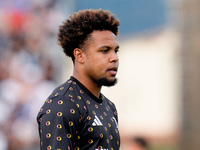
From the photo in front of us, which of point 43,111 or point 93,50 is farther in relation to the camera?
point 93,50

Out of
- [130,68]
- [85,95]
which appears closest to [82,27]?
[85,95]

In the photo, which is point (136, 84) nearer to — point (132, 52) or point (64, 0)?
point (132, 52)

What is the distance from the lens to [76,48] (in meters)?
3.00

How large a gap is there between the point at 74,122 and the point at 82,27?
0.68 m

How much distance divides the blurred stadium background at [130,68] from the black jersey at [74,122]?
354cm

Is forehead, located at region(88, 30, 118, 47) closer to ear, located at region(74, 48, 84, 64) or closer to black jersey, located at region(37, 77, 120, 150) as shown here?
ear, located at region(74, 48, 84, 64)

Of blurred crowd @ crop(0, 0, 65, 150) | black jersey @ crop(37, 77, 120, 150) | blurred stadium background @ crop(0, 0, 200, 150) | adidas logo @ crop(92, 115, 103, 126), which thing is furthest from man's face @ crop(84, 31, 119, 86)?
blurred crowd @ crop(0, 0, 65, 150)

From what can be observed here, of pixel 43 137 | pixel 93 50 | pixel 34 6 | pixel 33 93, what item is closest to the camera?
pixel 43 137

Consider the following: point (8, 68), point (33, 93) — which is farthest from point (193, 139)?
point (8, 68)

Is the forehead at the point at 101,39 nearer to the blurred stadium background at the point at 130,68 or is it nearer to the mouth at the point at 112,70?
the mouth at the point at 112,70

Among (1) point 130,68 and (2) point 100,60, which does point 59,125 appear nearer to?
(2) point 100,60

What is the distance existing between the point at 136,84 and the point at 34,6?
2959 mm

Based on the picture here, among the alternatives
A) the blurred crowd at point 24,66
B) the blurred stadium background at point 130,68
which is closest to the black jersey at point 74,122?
the blurred stadium background at point 130,68

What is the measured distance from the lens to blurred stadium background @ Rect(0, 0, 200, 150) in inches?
253
